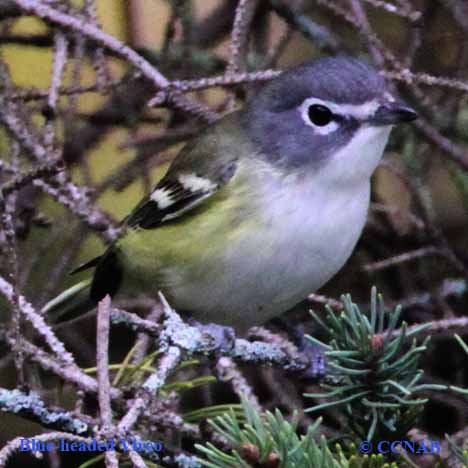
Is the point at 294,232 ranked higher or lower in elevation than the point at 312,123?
lower

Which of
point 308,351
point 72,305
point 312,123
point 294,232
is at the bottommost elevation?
point 308,351

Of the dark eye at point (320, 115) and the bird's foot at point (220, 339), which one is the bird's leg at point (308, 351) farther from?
the dark eye at point (320, 115)

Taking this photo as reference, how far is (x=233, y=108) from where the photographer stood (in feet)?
9.50

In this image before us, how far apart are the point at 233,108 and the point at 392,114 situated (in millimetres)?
640

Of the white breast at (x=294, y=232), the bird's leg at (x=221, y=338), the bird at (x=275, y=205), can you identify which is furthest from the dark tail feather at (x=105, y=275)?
the bird's leg at (x=221, y=338)

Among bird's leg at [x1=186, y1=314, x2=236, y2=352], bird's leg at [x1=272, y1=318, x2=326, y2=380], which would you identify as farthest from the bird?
bird's leg at [x1=186, y1=314, x2=236, y2=352]

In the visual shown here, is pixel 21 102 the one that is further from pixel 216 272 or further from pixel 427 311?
pixel 427 311

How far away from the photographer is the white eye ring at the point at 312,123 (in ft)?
8.40

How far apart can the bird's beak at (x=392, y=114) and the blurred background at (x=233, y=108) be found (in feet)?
0.31

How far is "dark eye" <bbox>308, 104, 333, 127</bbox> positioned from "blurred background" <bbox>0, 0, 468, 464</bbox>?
7.4 inches

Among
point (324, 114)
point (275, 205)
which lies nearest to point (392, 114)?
point (324, 114)

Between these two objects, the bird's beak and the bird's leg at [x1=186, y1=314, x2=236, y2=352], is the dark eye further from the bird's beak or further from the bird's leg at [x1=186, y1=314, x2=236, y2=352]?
the bird's leg at [x1=186, y1=314, x2=236, y2=352]

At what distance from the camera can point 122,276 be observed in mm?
2885

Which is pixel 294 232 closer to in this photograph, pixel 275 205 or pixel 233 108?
pixel 275 205
